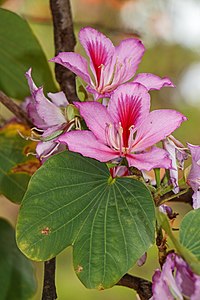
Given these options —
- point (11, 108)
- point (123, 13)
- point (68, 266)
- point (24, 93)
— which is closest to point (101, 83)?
point (11, 108)

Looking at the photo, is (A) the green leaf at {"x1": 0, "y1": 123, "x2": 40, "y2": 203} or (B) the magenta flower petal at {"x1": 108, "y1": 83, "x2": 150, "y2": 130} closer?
(B) the magenta flower petal at {"x1": 108, "y1": 83, "x2": 150, "y2": 130}

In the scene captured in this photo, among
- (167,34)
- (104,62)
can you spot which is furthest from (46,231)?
(167,34)

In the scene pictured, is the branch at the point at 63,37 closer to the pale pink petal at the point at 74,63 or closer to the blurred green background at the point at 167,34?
the pale pink petal at the point at 74,63

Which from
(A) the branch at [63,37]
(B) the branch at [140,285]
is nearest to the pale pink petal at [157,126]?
(B) the branch at [140,285]

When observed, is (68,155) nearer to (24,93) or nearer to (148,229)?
(148,229)

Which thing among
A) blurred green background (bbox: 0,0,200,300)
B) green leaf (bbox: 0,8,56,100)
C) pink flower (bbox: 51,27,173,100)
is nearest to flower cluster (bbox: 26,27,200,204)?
pink flower (bbox: 51,27,173,100)

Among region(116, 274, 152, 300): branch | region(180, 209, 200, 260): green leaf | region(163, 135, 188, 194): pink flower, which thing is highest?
region(163, 135, 188, 194): pink flower

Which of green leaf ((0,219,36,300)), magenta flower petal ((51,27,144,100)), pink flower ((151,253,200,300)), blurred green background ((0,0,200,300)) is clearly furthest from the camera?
blurred green background ((0,0,200,300))

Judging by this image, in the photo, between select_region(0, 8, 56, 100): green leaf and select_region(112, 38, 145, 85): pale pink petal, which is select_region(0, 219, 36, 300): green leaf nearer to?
select_region(0, 8, 56, 100): green leaf
